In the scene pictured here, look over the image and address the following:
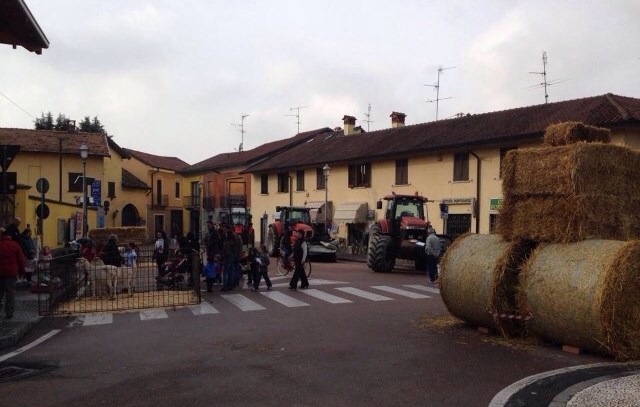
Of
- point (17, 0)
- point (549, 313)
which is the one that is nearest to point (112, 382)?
point (549, 313)

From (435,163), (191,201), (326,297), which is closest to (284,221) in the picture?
(435,163)

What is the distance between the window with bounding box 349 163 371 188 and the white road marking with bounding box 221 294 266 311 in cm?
2153

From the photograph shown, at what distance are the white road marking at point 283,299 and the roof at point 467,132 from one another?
15.4 m

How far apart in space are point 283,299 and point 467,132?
19.0m

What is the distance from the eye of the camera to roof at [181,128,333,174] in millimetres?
49231

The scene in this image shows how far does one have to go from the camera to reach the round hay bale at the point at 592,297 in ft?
24.0

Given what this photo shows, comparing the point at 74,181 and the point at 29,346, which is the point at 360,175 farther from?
the point at 29,346

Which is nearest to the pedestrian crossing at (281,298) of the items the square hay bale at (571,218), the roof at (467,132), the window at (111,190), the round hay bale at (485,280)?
the round hay bale at (485,280)

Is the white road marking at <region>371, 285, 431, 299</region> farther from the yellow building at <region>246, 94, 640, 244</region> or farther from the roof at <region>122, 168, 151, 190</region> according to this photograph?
the roof at <region>122, 168, 151, 190</region>

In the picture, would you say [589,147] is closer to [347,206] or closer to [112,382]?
[112,382]

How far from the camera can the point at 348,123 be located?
44.1 m

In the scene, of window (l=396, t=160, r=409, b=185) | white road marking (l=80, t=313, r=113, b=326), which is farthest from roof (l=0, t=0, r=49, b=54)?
window (l=396, t=160, r=409, b=185)

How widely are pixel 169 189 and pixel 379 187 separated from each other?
36440mm

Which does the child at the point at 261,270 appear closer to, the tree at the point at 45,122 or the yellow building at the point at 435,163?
the yellow building at the point at 435,163
